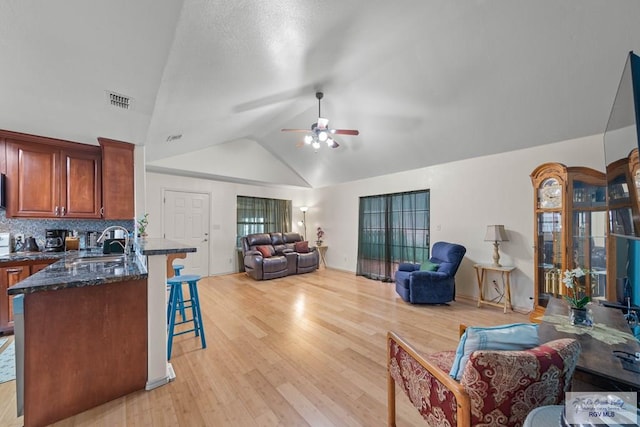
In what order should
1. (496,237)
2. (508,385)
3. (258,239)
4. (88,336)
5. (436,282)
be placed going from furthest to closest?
(258,239) < (436,282) < (496,237) < (88,336) < (508,385)

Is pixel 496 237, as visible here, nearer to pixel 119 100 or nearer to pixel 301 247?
pixel 301 247

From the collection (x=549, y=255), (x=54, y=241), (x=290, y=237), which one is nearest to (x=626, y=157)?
(x=549, y=255)

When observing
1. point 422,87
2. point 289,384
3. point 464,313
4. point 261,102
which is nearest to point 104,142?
point 261,102

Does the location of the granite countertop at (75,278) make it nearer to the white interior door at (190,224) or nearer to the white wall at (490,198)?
the white interior door at (190,224)

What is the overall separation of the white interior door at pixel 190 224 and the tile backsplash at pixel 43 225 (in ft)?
5.64

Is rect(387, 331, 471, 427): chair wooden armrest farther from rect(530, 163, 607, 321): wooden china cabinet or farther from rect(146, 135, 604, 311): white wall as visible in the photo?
rect(146, 135, 604, 311): white wall

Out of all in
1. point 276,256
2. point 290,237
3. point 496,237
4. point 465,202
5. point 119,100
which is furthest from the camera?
point 290,237

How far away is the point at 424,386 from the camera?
3.92 feet

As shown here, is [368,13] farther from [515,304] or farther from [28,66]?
[515,304]

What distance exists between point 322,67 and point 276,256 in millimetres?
4156

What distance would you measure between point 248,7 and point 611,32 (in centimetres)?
296

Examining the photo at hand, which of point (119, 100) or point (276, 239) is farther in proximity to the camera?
point (276, 239)

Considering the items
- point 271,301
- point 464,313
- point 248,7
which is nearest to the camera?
point 248,7

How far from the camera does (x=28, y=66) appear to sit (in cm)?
160
